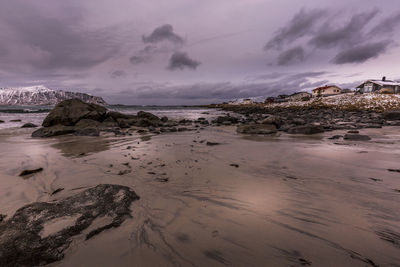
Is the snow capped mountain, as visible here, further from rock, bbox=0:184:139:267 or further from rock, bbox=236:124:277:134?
rock, bbox=0:184:139:267

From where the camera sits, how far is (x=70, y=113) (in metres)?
13.0

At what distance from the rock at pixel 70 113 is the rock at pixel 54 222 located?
41.8 ft

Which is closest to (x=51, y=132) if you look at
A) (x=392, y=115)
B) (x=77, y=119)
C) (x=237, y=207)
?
(x=77, y=119)

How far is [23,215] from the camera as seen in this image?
2148mm

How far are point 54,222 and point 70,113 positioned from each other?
45.3ft

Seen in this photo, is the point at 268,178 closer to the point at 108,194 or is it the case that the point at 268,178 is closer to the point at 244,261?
the point at 244,261

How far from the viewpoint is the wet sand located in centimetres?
173

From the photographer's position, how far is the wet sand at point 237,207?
1730 mm

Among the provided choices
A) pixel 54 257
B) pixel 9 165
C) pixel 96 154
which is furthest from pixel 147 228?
pixel 9 165

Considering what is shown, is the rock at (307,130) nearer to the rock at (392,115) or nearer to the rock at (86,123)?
the rock at (392,115)

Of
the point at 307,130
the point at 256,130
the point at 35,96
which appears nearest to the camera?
the point at 307,130

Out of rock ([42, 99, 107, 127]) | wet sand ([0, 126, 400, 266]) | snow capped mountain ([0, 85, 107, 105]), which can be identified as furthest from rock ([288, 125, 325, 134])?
snow capped mountain ([0, 85, 107, 105])


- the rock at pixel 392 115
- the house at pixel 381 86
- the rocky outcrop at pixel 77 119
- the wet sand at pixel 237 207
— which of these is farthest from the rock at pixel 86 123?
the house at pixel 381 86

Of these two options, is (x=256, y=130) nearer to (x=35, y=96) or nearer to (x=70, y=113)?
(x=70, y=113)
